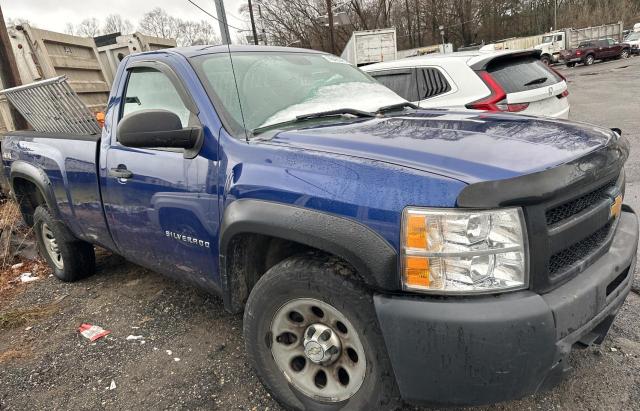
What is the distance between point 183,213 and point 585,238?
1.93 m

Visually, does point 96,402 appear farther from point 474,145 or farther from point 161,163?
point 474,145

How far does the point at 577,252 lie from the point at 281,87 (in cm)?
180

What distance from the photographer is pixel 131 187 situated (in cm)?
285

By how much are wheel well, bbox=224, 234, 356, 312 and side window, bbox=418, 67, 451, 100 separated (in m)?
3.85

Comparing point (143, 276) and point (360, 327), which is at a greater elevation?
point (360, 327)

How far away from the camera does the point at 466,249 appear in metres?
1.62

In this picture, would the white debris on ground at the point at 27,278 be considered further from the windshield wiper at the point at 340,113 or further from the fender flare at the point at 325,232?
the windshield wiper at the point at 340,113

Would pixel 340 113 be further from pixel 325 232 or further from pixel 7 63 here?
pixel 7 63

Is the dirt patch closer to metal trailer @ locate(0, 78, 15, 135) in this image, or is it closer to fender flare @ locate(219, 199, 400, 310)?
fender flare @ locate(219, 199, 400, 310)

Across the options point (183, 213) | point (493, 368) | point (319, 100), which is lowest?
point (493, 368)

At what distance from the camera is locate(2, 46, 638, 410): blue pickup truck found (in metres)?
1.63

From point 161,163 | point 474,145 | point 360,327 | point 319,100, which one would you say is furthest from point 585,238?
point 161,163

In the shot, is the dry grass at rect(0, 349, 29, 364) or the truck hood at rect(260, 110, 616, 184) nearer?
the truck hood at rect(260, 110, 616, 184)

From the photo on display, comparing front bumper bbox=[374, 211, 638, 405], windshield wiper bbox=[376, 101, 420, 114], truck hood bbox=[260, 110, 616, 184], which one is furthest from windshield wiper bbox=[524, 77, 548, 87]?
front bumper bbox=[374, 211, 638, 405]
